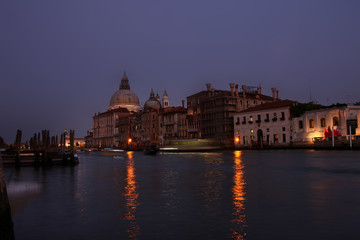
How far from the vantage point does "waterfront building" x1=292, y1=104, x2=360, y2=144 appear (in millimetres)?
50719

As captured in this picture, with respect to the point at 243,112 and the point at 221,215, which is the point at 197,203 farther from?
the point at 243,112

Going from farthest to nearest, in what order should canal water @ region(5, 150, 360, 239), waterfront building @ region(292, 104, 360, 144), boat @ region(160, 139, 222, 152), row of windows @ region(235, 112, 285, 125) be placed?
boat @ region(160, 139, 222, 152) → row of windows @ region(235, 112, 285, 125) → waterfront building @ region(292, 104, 360, 144) → canal water @ region(5, 150, 360, 239)

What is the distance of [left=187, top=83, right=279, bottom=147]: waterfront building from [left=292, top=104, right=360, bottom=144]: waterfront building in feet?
50.1

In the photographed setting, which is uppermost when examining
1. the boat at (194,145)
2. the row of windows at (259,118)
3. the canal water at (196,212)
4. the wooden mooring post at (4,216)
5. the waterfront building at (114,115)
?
the waterfront building at (114,115)

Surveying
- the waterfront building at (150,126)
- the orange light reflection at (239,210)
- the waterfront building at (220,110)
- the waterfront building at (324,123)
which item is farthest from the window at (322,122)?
the waterfront building at (150,126)

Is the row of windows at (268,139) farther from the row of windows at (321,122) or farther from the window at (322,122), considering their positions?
the window at (322,122)

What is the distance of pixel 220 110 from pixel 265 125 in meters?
10.4

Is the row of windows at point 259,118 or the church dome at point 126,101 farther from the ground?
the church dome at point 126,101

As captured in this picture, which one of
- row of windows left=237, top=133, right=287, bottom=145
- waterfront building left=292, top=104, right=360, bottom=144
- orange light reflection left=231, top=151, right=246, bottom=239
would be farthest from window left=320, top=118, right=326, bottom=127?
orange light reflection left=231, top=151, right=246, bottom=239

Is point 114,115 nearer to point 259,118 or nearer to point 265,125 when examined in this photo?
point 259,118

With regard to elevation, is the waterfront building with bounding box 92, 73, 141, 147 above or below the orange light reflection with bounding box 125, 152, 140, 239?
above

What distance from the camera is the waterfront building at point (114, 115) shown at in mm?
132750

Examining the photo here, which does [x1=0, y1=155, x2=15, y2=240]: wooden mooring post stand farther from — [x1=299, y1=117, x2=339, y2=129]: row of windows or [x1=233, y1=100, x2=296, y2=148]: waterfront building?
[x1=233, y1=100, x2=296, y2=148]: waterfront building

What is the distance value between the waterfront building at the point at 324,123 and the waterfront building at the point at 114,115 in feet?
258
